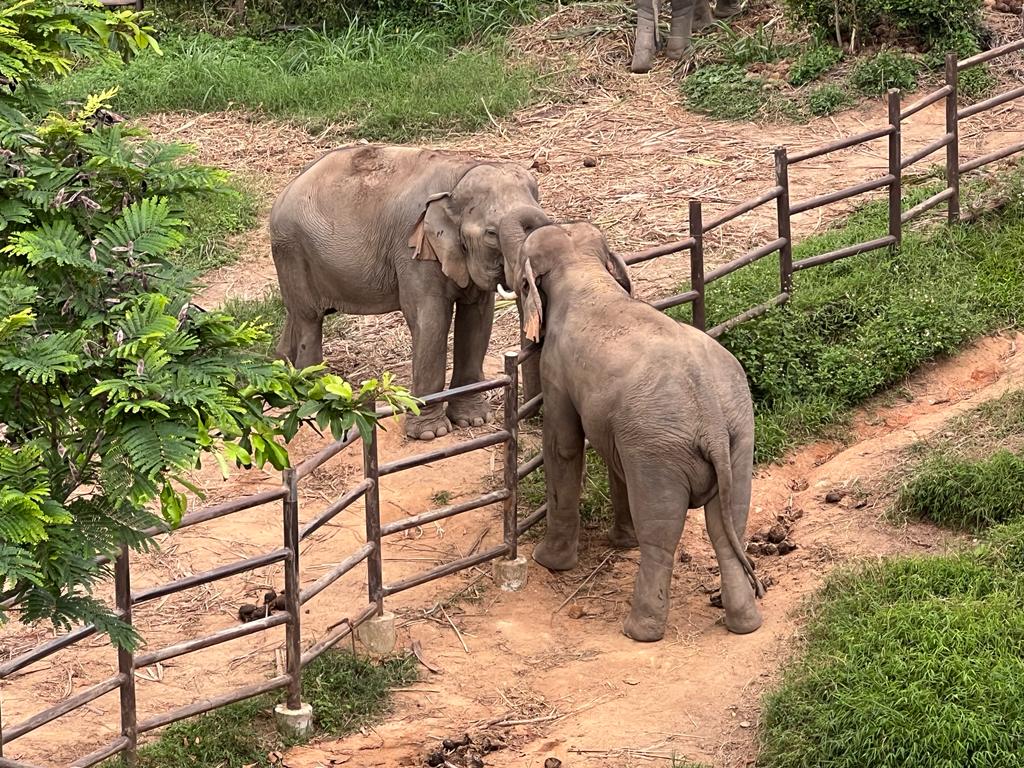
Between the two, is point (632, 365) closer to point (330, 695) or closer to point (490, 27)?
point (330, 695)

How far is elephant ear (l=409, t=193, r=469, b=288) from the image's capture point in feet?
28.3

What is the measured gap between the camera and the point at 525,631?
7.26 metres

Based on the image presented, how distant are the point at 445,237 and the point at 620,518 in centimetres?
181

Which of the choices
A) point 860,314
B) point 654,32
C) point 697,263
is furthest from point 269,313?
point 654,32

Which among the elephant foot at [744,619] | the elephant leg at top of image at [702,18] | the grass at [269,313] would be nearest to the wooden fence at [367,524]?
the elephant foot at [744,619]

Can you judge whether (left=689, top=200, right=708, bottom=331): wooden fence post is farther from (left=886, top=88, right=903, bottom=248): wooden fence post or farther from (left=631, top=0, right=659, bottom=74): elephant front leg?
(left=631, top=0, right=659, bottom=74): elephant front leg

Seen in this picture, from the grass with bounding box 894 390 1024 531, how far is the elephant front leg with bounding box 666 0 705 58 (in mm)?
7066

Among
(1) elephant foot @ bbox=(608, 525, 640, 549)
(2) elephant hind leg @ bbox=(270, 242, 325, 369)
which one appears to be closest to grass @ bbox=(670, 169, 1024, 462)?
(1) elephant foot @ bbox=(608, 525, 640, 549)

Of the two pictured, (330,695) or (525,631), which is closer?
(330,695)

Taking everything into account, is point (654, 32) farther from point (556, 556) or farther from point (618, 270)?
point (556, 556)

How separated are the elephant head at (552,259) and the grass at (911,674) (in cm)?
183

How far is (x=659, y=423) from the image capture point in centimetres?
694

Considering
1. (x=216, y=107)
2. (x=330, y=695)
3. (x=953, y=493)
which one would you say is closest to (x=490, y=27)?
(x=216, y=107)

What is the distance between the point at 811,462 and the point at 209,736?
368cm
